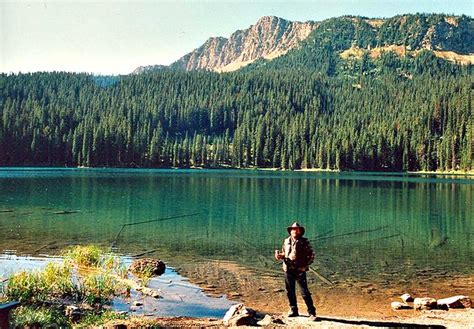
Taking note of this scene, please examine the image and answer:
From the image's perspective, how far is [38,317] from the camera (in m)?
12.0

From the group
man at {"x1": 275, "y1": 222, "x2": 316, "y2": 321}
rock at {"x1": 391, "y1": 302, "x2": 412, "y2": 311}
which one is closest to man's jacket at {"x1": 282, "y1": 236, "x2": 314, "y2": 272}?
man at {"x1": 275, "y1": 222, "x2": 316, "y2": 321}

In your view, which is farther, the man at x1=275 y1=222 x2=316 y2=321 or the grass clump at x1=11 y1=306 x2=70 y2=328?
the man at x1=275 y1=222 x2=316 y2=321

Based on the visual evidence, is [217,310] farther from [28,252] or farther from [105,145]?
[105,145]

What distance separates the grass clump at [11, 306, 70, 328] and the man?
6.14m

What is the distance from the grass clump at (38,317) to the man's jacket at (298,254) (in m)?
6.34

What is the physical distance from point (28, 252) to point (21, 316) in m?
13.6

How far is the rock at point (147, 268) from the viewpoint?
20045mm

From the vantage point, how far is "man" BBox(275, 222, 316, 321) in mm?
13703

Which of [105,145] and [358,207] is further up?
[105,145]

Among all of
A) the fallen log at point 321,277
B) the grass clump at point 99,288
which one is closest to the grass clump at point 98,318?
the grass clump at point 99,288

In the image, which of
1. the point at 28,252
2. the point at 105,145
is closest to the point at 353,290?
the point at 28,252

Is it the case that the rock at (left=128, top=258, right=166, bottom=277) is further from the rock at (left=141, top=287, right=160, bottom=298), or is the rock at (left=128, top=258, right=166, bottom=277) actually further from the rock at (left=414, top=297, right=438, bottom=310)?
the rock at (left=414, top=297, right=438, bottom=310)

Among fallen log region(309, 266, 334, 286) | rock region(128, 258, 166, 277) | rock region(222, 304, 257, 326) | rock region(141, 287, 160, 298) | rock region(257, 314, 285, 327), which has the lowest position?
fallen log region(309, 266, 334, 286)

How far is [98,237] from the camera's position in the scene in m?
30.3
